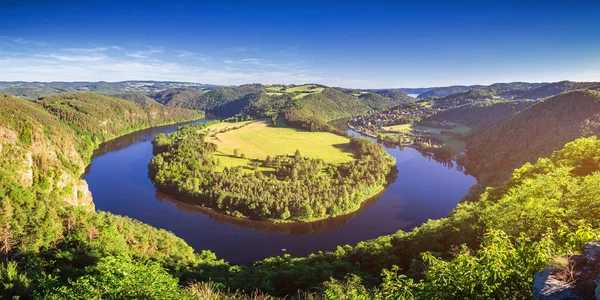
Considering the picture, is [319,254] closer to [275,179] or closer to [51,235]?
[51,235]

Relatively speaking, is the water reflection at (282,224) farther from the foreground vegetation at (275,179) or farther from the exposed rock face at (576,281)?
the exposed rock face at (576,281)

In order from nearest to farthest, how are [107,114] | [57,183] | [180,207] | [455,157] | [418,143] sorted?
Answer: [57,183], [180,207], [455,157], [418,143], [107,114]

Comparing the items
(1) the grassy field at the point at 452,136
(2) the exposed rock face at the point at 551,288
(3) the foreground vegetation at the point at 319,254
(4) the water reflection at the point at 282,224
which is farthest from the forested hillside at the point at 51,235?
(1) the grassy field at the point at 452,136

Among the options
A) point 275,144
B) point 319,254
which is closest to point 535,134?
point 275,144

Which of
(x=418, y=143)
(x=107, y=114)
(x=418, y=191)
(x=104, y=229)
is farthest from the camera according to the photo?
(x=107, y=114)

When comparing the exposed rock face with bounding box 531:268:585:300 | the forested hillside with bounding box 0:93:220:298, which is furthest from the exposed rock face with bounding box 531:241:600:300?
the forested hillside with bounding box 0:93:220:298

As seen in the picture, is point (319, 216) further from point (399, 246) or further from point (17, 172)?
point (17, 172)

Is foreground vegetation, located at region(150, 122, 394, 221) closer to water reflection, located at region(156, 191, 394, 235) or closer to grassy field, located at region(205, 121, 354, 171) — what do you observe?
grassy field, located at region(205, 121, 354, 171)

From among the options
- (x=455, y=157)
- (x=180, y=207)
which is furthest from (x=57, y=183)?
(x=455, y=157)
